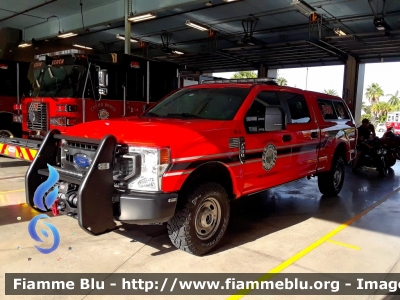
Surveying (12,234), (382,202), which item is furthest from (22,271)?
(382,202)

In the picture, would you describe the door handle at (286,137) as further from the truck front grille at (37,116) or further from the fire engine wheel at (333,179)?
the truck front grille at (37,116)

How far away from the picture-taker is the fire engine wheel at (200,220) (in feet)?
12.1

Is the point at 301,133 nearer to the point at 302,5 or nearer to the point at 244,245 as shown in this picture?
the point at 244,245

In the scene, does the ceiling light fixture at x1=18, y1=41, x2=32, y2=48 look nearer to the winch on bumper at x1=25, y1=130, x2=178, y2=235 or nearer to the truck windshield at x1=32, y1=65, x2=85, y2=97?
the truck windshield at x1=32, y1=65, x2=85, y2=97

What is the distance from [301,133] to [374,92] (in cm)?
6030

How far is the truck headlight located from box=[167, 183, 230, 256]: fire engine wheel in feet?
1.46

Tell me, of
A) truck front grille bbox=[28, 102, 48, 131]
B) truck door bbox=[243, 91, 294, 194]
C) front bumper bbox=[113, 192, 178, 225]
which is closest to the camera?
front bumper bbox=[113, 192, 178, 225]

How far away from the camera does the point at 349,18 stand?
13.4 metres

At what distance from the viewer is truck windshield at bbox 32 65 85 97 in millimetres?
7211

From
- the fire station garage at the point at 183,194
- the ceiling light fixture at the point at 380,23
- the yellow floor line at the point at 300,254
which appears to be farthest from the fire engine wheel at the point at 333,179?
the ceiling light fixture at the point at 380,23

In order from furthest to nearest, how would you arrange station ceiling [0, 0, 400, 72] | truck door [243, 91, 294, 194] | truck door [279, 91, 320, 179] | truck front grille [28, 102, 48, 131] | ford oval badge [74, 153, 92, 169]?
station ceiling [0, 0, 400, 72] < truck front grille [28, 102, 48, 131] < truck door [279, 91, 320, 179] < truck door [243, 91, 294, 194] < ford oval badge [74, 153, 92, 169]

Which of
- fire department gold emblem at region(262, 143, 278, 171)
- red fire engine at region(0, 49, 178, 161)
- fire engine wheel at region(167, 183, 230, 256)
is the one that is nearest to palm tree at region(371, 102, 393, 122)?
red fire engine at region(0, 49, 178, 161)

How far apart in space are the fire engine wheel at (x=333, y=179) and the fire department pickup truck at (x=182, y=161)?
1.51 meters

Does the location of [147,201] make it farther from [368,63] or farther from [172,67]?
[368,63]
